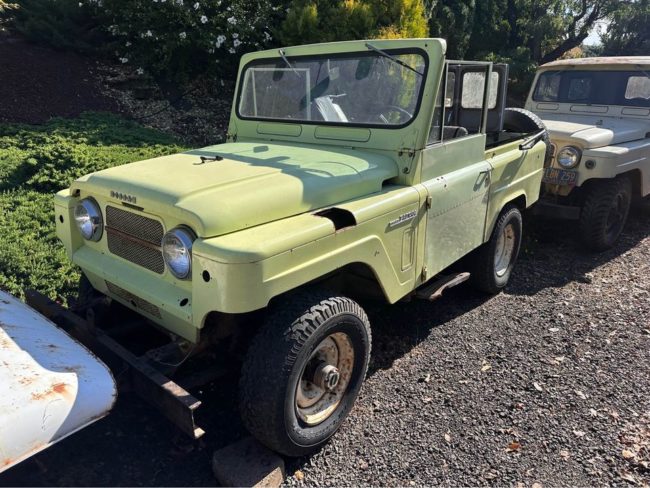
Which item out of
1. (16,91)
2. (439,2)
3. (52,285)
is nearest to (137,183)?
(52,285)

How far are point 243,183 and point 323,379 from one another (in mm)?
1031

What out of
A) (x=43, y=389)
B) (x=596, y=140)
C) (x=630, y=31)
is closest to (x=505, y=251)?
(x=596, y=140)

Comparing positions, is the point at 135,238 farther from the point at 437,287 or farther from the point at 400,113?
the point at 437,287

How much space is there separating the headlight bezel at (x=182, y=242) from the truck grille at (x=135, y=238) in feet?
0.38

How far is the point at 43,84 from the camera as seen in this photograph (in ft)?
29.0

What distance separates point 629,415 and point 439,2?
477 inches

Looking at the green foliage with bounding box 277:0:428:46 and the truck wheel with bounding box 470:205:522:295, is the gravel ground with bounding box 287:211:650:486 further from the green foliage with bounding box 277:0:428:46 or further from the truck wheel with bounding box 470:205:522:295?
the green foliage with bounding box 277:0:428:46

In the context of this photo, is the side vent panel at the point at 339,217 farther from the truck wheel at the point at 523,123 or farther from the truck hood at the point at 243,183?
the truck wheel at the point at 523,123

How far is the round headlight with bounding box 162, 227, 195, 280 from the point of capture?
2367 mm

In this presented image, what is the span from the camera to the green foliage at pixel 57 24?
996cm

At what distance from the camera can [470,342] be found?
3.74 meters

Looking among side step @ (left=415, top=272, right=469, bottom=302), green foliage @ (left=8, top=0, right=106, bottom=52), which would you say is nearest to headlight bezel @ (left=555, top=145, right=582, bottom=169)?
side step @ (left=415, top=272, right=469, bottom=302)

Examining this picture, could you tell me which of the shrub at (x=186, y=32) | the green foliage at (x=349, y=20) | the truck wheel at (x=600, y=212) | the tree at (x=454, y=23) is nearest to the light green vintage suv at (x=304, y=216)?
the truck wheel at (x=600, y=212)

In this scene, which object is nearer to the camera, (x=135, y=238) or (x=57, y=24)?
(x=135, y=238)
